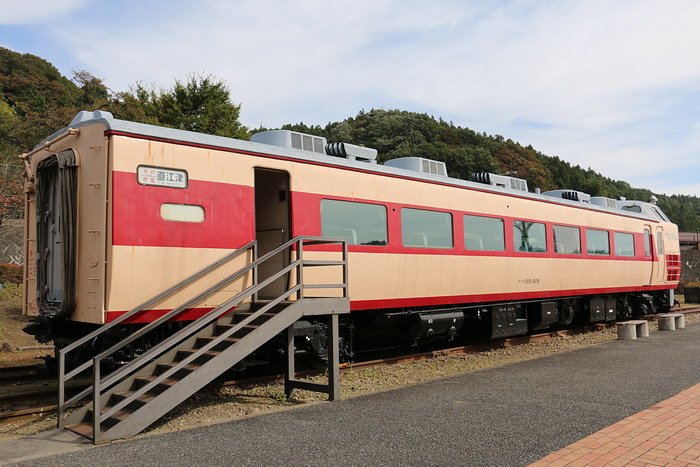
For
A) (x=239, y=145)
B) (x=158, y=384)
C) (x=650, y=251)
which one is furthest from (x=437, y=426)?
(x=650, y=251)

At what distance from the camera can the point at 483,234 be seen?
434 inches

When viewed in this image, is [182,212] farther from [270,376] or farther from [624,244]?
[624,244]

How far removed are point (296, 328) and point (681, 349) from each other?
7.74m

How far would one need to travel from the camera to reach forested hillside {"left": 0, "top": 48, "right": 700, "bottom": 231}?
74.4 feet

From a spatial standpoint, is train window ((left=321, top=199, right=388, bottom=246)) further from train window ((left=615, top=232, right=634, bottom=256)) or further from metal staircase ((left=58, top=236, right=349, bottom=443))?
train window ((left=615, top=232, right=634, bottom=256))

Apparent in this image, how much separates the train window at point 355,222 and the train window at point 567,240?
5.79 meters

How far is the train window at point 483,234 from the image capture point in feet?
34.9

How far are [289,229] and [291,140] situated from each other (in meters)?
1.41

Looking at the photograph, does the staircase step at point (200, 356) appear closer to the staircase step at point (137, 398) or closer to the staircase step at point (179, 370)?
the staircase step at point (179, 370)

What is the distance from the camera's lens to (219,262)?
6.97 m

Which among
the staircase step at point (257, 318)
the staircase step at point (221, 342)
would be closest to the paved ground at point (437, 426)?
the staircase step at point (221, 342)

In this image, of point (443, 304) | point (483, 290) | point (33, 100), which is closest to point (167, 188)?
point (443, 304)

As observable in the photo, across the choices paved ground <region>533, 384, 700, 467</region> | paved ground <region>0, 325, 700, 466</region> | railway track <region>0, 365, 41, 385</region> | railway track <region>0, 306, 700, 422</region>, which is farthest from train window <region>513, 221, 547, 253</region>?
railway track <region>0, 365, 41, 385</region>

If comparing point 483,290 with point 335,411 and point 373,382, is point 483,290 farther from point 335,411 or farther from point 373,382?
point 335,411
